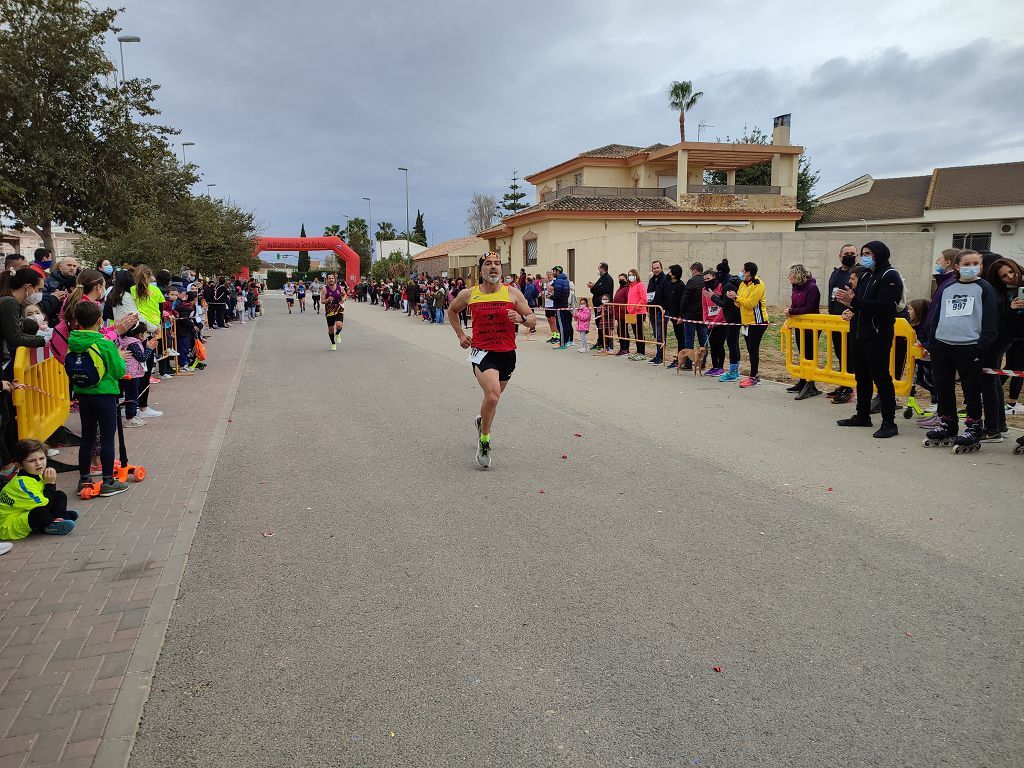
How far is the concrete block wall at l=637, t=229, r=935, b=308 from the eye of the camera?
26.4 metres

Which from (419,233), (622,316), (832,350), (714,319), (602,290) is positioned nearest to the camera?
(832,350)

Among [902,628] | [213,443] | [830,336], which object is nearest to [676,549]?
[902,628]

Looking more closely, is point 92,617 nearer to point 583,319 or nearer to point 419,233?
point 583,319

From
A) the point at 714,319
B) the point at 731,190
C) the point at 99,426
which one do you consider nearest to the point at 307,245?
the point at 731,190

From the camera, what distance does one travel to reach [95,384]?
573 centimetres

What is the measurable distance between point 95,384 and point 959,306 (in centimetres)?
796

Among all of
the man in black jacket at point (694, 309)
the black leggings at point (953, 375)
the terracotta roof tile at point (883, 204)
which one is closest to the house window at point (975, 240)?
the terracotta roof tile at point (883, 204)

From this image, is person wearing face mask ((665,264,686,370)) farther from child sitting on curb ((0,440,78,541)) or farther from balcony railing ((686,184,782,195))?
balcony railing ((686,184,782,195))

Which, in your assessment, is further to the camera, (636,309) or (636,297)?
(636,297)

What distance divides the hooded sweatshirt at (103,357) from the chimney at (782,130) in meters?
43.4

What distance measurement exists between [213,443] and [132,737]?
5.49 meters

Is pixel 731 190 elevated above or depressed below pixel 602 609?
above

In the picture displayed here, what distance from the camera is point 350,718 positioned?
2.83m

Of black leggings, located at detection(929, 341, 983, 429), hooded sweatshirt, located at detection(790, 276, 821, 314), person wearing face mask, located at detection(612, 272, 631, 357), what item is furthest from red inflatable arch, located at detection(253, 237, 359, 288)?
black leggings, located at detection(929, 341, 983, 429)
